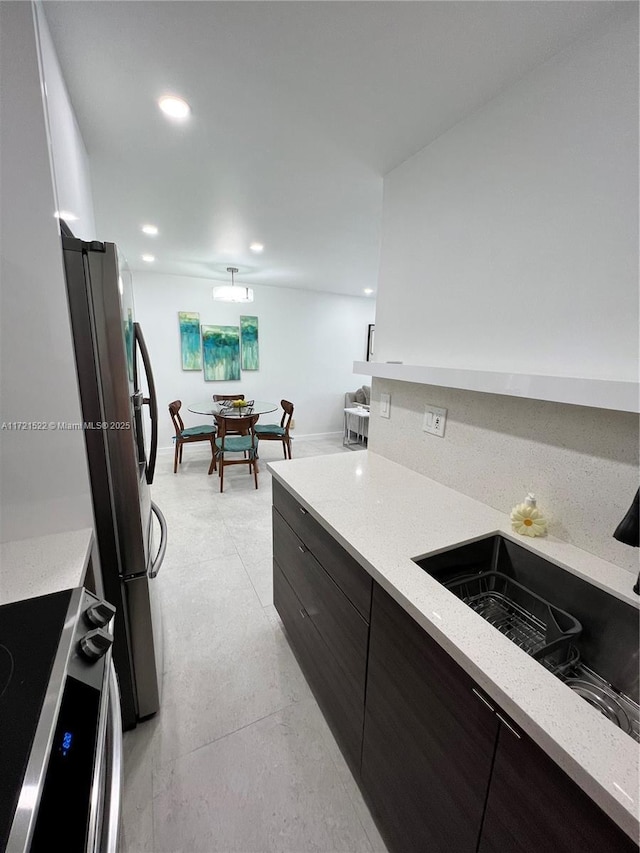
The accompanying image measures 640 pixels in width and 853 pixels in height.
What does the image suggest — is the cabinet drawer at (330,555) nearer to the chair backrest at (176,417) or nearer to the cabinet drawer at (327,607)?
the cabinet drawer at (327,607)

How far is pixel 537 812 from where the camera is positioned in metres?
0.57

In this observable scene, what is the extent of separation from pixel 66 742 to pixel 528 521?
4.20ft

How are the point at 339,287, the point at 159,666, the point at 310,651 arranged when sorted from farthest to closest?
1. the point at 339,287
2. the point at 159,666
3. the point at 310,651

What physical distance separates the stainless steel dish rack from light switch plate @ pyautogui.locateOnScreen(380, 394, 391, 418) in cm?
96

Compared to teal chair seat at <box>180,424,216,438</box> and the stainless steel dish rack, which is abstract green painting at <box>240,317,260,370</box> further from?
the stainless steel dish rack

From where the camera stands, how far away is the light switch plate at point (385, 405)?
186 cm

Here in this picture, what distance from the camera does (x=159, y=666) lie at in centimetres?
159

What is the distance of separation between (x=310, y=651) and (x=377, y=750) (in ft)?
1.61

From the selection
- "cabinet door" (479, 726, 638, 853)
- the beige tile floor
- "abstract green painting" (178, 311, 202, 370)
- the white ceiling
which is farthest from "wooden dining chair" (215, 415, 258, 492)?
"cabinet door" (479, 726, 638, 853)

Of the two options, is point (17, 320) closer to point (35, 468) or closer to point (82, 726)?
point (35, 468)

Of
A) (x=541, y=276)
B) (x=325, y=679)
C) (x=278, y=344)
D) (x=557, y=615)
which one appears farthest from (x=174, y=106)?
(x=278, y=344)

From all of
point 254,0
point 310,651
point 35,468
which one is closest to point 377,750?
point 310,651

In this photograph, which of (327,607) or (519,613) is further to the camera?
(327,607)

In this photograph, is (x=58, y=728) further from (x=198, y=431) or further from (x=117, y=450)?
(x=198, y=431)
